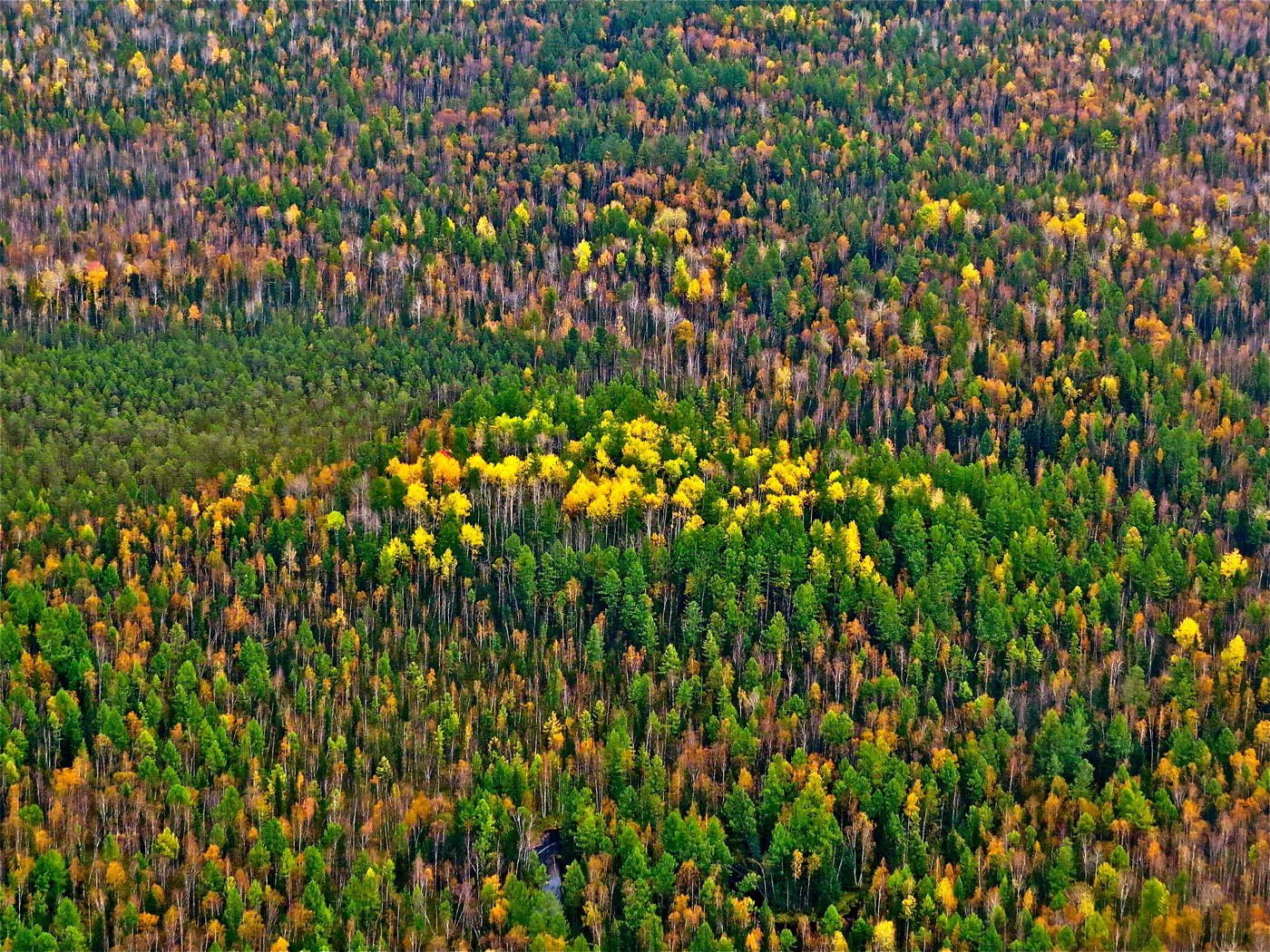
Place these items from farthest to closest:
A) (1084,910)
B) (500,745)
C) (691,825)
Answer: (500,745) < (691,825) < (1084,910)

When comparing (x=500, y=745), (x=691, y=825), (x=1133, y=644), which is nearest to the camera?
(x=691, y=825)

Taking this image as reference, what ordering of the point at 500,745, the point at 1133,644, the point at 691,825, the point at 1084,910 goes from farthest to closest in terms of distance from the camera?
the point at 1133,644, the point at 500,745, the point at 691,825, the point at 1084,910

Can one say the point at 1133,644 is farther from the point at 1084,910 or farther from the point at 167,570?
the point at 167,570

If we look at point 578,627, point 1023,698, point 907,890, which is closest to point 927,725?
point 1023,698

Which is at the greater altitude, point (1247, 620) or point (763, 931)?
point (1247, 620)

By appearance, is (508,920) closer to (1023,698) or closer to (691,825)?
(691,825)

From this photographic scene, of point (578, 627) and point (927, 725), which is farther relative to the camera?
point (578, 627)

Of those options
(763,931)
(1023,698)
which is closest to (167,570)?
(763,931)

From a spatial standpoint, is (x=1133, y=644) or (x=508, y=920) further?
(x=1133, y=644)

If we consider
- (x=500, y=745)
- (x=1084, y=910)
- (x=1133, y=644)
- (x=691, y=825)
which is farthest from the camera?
(x=1133, y=644)
